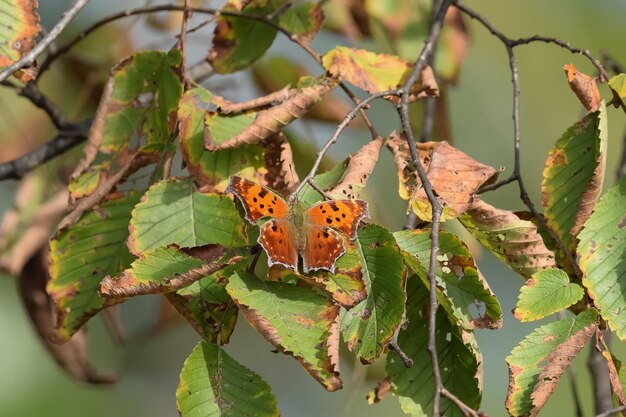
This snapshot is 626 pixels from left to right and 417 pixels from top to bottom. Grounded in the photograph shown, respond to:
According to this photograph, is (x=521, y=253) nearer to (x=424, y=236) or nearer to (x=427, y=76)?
(x=424, y=236)

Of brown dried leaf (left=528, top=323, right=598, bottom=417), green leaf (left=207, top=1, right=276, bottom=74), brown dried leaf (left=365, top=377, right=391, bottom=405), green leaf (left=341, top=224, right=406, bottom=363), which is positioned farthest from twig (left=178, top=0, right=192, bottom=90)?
brown dried leaf (left=528, top=323, right=598, bottom=417)

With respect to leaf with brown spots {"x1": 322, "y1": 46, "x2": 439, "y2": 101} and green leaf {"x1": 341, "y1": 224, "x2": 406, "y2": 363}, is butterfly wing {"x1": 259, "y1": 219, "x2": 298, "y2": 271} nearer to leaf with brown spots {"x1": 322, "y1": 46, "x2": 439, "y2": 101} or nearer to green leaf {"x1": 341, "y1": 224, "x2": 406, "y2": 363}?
green leaf {"x1": 341, "y1": 224, "x2": 406, "y2": 363}

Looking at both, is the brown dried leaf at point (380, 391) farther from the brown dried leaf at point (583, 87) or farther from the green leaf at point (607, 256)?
the brown dried leaf at point (583, 87)

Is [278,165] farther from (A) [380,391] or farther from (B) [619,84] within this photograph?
(B) [619,84]

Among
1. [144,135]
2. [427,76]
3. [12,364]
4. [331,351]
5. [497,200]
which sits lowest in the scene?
[12,364]

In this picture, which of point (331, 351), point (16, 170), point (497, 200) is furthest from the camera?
point (497, 200)

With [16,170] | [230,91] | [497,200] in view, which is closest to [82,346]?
[16,170]

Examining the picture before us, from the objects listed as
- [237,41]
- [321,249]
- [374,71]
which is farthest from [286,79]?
[321,249]
